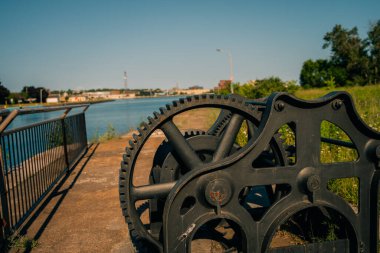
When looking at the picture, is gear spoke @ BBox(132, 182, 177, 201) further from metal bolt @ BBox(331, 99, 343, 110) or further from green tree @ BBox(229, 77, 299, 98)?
green tree @ BBox(229, 77, 299, 98)

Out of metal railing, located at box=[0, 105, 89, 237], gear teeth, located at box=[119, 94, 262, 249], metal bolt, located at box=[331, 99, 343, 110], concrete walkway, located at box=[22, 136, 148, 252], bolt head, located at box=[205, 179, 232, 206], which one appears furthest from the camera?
concrete walkway, located at box=[22, 136, 148, 252]

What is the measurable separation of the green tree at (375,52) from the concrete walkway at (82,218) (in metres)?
63.0

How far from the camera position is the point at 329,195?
2156 millimetres

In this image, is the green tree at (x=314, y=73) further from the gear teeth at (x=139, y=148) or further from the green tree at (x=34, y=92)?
the green tree at (x=34, y=92)

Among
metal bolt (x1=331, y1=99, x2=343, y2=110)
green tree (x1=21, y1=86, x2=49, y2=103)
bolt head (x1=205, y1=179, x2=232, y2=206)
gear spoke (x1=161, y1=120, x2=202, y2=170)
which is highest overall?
green tree (x1=21, y1=86, x2=49, y2=103)

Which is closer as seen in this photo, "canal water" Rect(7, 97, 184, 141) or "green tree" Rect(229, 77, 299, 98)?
"canal water" Rect(7, 97, 184, 141)

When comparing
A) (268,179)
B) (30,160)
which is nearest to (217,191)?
(268,179)

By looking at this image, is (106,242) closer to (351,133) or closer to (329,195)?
(329,195)

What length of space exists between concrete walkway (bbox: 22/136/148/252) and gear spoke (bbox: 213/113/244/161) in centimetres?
146

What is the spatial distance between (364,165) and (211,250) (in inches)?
62.0

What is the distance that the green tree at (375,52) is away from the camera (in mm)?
57188

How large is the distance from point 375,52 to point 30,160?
6704 cm

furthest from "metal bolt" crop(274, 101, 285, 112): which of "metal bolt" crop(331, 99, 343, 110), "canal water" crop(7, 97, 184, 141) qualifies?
"canal water" crop(7, 97, 184, 141)

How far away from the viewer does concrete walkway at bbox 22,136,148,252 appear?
3.27m
